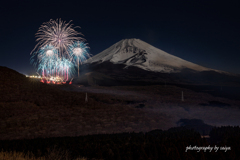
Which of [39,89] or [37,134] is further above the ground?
[39,89]

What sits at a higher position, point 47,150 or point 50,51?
point 50,51

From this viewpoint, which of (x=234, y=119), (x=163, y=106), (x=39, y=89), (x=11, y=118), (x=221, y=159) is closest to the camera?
(x=221, y=159)

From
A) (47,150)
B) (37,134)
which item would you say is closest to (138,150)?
(47,150)

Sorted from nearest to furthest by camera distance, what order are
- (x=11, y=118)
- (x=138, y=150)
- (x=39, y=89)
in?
(x=138, y=150), (x=11, y=118), (x=39, y=89)

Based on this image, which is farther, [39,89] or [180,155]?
[39,89]

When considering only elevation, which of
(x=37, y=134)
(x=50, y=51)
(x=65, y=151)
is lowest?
(x=37, y=134)

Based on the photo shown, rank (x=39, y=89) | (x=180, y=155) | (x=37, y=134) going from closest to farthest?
(x=180, y=155)
(x=37, y=134)
(x=39, y=89)

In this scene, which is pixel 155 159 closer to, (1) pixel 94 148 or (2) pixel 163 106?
(1) pixel 94 148

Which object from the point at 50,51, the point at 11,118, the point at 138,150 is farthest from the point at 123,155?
the point at 50,51

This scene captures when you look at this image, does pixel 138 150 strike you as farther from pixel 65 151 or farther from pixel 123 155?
pixel 65 151
